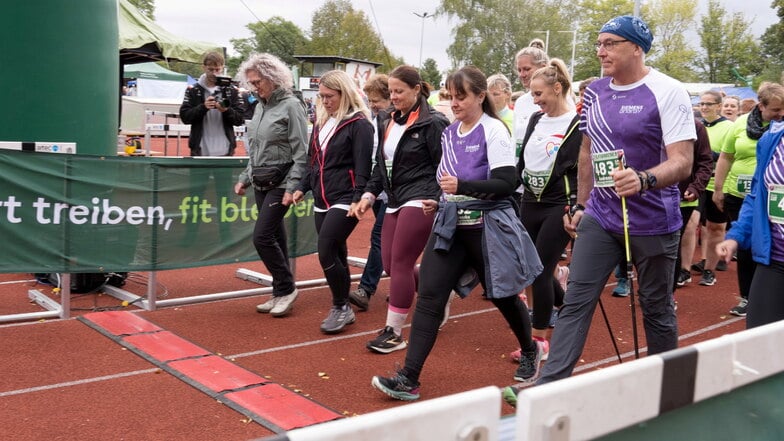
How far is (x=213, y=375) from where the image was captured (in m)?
5.48

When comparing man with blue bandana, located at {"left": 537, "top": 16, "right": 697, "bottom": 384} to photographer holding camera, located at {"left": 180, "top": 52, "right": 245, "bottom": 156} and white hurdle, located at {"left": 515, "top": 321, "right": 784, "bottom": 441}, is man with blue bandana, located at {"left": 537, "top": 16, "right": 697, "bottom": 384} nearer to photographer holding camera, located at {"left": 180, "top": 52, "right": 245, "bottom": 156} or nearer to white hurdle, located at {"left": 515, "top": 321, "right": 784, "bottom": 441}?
white hurdle, located at {"left": 515, "top": 321, "right": 784, "bottom": 441}

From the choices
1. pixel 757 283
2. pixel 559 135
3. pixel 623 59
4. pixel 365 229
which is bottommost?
pixel 365 229

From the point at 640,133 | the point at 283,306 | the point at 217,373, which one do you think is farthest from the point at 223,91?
the point at 640,133

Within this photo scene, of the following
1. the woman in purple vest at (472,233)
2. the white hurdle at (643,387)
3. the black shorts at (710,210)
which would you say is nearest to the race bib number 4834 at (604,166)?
the woman in purple vest at (472,233)

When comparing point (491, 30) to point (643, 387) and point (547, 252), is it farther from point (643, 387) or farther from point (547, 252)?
point (643, 387)

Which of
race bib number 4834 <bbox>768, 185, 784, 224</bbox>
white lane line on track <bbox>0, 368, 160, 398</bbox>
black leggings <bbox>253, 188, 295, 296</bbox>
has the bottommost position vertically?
white lane line on track <bbox>0, 368, 160, 398</bbox>

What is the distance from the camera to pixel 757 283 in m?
4.20

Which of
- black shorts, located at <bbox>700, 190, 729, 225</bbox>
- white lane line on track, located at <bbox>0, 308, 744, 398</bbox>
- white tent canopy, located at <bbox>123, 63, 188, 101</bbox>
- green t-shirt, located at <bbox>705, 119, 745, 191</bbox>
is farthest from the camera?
white tent canopy, located at <bbox>123, 63, 188, 101</bbox>

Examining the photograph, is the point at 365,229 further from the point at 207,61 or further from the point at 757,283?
the point at 757,283

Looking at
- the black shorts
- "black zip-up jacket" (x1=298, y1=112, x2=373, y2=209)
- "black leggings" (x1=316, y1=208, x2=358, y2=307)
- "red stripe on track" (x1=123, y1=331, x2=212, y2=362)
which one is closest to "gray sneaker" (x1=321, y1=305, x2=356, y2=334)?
"black leggings" (x1=316, y1=208, x2=358, y2=307)

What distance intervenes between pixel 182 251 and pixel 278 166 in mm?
1334

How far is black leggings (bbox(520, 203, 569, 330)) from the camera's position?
227 inches

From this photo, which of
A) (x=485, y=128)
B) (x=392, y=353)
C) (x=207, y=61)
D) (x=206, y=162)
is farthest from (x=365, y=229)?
(x=485, y=128)

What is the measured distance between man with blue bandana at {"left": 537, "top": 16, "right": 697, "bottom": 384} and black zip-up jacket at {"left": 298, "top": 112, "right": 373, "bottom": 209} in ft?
8.39
